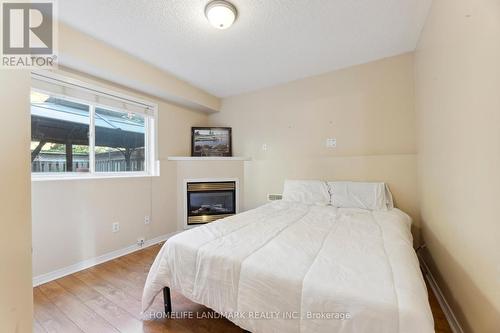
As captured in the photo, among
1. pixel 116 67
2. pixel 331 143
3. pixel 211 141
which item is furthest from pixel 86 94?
pixel 331 143

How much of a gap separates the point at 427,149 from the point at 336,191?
3.28 ft

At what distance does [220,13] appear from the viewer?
66.4 inches

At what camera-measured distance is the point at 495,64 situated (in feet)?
3.25

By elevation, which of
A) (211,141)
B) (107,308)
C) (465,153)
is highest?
(211,141)

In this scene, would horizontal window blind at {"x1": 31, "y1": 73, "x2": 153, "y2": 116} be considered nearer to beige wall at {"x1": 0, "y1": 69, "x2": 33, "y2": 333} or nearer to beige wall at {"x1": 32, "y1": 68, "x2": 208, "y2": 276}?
beige wall at {"x1": 32, "y1": 68, "x2": 208, "y2": 276}

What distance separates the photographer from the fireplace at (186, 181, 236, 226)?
345cm

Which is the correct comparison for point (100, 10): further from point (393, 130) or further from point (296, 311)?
point (393, 130)

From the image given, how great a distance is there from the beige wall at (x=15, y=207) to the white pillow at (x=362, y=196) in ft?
8.59

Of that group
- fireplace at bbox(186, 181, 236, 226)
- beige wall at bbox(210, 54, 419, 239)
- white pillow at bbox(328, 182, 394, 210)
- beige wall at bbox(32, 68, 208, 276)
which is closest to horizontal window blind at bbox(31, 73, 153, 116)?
beige wall at bbox(32, 68, 208, 276)

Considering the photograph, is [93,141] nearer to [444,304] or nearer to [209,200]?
[209,200]

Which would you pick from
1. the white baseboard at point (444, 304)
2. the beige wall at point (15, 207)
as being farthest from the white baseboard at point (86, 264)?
the white baseboard at point (444, 304)

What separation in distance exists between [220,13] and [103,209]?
2.43 m

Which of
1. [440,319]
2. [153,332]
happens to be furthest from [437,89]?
[153,332]

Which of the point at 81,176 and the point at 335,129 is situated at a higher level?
the point at 335,129
